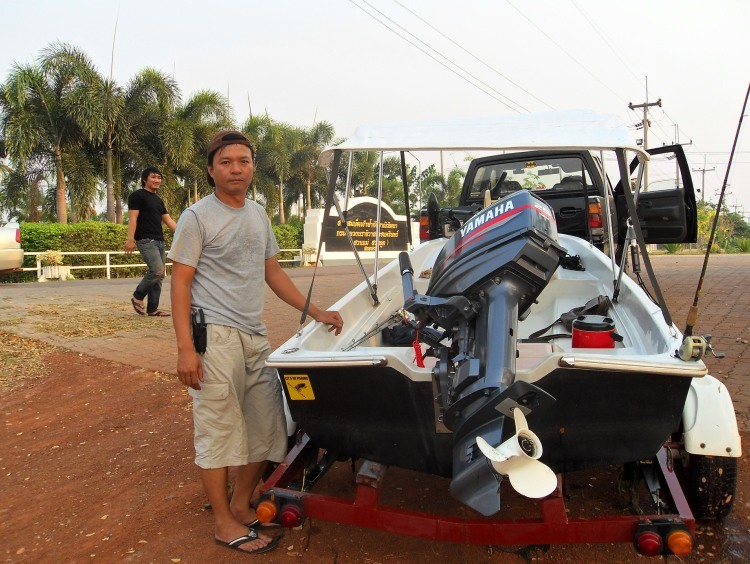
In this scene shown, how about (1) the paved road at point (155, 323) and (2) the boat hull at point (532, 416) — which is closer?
(2) the boat hull at point (532, 416)

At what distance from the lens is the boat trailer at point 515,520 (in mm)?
2209

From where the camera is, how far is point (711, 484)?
106 inches

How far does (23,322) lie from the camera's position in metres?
8.12

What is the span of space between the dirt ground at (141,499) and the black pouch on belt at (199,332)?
929 millimetres

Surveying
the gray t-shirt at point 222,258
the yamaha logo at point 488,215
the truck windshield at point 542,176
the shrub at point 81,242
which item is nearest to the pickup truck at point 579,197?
the truck windshield at point 542,176

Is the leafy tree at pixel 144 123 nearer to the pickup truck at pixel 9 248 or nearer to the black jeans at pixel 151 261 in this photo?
the pickup truck at pixel 9 248

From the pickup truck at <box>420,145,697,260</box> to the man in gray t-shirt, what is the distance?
188 cm

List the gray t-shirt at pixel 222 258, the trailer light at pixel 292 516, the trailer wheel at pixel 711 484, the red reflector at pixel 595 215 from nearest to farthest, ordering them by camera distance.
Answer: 1. the trailer light at pixel 292 516
2. the trailer wheel at pixel 711 484
3. the gray t-shirt at pixel 222 258
4. the red reflector at pixel 595 215

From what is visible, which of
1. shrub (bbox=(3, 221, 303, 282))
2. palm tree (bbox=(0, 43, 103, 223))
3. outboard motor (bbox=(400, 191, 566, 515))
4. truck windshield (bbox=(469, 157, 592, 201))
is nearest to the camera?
outboard motor (bbox=(400, 191, 566, 515))

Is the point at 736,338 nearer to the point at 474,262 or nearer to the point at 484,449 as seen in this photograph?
the point at 474,262

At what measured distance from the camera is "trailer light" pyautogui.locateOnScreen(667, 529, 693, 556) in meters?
2.17

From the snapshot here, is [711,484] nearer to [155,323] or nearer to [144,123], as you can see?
[155,323]

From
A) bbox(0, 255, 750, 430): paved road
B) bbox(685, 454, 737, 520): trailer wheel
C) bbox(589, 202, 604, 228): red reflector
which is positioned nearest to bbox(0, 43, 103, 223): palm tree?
bbox(0, 255, 750, 430): paved road

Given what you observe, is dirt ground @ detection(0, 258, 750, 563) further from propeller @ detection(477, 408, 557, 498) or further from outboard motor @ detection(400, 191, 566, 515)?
propeller @ detection(477, 408, 557, 498)
